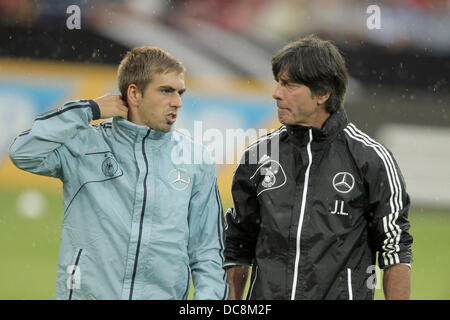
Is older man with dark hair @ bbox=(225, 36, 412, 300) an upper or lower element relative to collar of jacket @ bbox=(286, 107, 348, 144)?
lower

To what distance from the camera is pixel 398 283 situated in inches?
134

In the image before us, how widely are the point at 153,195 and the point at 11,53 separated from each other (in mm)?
8647

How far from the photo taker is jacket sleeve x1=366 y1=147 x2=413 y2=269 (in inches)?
134

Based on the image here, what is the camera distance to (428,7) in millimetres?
13250

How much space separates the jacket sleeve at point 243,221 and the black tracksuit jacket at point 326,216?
0.04 feet

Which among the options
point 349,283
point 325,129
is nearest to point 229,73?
point 325,129

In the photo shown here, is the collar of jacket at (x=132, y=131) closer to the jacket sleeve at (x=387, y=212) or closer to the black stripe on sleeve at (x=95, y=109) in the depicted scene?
the black stripe on sleeve at (x=95, y=109)

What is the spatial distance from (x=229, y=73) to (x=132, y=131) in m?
8.94

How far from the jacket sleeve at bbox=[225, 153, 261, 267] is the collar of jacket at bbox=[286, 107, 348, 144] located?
0.76 ft

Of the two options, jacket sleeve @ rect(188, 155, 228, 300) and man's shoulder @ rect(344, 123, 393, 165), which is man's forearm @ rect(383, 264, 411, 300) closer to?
man's shoulder @ rect(344, 123, 393, 165)

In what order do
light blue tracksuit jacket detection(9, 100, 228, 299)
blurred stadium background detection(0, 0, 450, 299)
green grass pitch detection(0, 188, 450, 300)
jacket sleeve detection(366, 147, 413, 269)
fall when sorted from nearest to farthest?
light blue tracksuit jacket detection(9, 100, 228, 299) → jacket sleeve detection(366, 147, 413, 269) → green grass pitch detection(0, 188, 450, 300) → blurred stadium background detection(0, 0, 450, 299)

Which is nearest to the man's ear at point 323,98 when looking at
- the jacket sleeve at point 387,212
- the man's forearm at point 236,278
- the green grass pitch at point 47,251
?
the jacket sleeve at point 387,212

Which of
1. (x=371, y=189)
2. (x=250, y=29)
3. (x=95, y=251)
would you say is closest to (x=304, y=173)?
(x=371, y=189)

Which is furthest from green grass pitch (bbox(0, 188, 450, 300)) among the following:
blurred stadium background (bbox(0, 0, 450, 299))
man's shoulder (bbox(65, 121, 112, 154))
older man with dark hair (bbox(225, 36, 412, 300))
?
older man with dark hair (bbox(225, 36, 412, 300))
